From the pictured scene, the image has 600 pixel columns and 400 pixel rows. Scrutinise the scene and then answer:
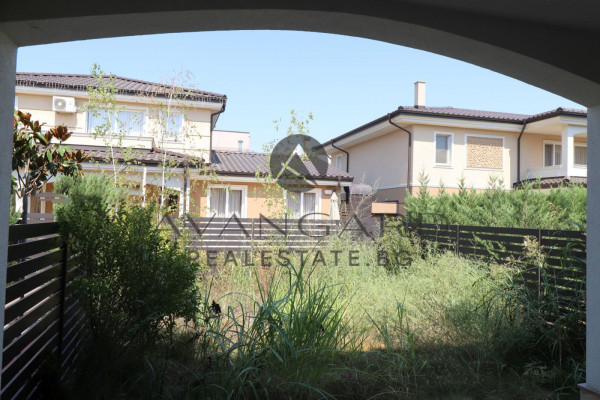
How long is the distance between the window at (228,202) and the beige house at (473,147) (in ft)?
14.1

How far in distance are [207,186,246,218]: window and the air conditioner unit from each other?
502cm

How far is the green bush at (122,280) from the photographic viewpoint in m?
3.69

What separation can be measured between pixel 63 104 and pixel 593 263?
1459 cm

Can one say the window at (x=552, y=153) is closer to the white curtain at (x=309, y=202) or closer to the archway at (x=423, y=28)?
the white curtain at (x=309, y=202)

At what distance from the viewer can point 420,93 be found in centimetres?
1858

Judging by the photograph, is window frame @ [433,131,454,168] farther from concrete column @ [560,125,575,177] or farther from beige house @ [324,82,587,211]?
concrete column @ [560,125,575,177]

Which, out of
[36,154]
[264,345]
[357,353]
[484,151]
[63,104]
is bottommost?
[357,353]

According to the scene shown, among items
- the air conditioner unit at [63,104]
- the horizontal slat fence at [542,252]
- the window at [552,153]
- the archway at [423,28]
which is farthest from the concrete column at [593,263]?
the window at [552,153]

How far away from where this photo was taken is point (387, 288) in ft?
21.2

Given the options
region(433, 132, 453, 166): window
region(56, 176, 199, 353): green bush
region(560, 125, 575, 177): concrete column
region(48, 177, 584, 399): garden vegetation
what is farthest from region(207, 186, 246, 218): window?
region(560, 125, 575, 177): concrete column

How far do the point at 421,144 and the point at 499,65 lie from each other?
1369 centimetres

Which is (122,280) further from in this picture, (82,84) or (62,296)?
(82,84)

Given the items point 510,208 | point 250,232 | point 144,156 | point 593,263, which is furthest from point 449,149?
point 593,263

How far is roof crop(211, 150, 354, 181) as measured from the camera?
14.8 meters
